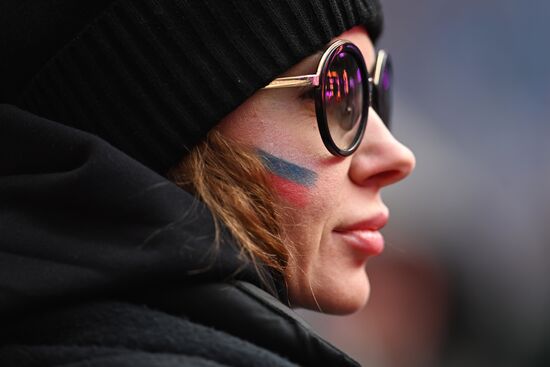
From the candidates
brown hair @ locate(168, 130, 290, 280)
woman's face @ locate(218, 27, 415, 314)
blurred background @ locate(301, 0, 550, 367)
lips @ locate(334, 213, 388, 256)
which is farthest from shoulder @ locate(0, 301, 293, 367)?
blurred background @ locate(301, 0, 550, 367)

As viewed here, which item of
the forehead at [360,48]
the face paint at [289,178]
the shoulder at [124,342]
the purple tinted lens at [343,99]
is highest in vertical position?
the forehead at [360,48]

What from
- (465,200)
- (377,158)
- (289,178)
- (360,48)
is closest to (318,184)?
(289,178)

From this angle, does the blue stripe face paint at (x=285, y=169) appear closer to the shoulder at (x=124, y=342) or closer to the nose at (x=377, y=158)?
the nose at (x=377, y=158)

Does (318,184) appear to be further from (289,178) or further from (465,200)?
(465,200)

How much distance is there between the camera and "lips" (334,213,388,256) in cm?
163

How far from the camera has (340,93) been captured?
1.58 meters

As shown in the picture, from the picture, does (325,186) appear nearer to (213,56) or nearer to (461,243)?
(213,56)

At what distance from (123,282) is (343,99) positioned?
23.8 inches

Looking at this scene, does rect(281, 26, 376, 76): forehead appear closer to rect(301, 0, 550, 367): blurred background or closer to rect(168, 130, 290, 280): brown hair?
rect(168, 130, 290, 280): brown hair

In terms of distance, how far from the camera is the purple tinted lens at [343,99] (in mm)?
1548

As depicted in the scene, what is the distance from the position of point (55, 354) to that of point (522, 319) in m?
3.25

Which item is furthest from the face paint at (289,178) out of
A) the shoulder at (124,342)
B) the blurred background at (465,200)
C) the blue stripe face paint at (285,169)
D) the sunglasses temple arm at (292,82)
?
the blurred background at (465,200)

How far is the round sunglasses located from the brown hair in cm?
14

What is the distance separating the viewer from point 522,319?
4.01 metres
